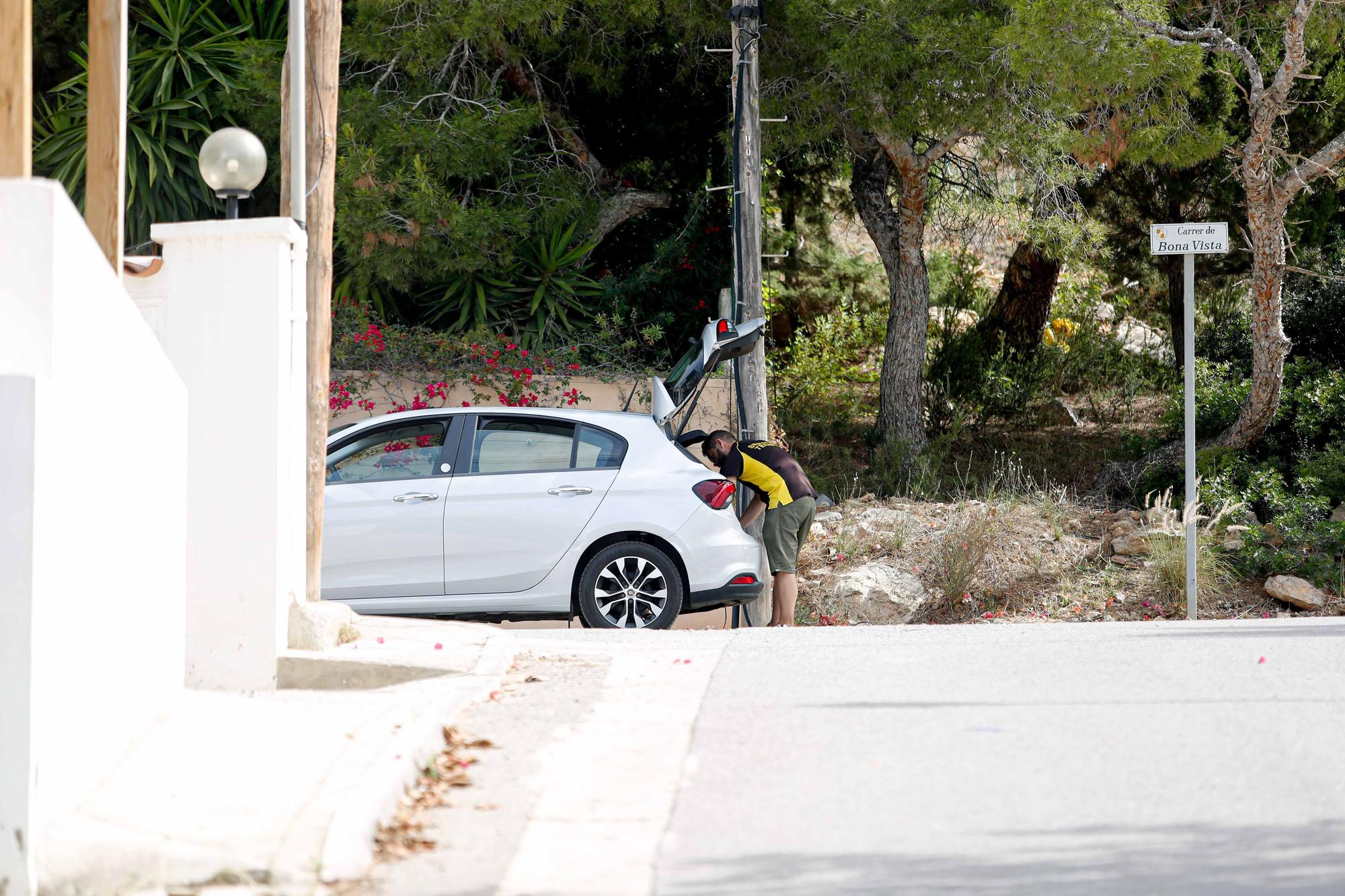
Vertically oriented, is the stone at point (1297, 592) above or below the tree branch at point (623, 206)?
below

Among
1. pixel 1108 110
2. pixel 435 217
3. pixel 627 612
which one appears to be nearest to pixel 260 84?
pixel 435 217

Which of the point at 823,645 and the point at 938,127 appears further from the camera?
the point at 938,127

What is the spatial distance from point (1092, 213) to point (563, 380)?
7.75m

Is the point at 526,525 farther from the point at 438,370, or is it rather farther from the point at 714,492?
the point at 438,370

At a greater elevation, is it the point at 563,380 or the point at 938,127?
the point at 938,127

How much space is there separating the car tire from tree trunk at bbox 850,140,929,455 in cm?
733

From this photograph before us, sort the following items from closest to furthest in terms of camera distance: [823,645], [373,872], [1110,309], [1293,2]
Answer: [373,872], [823,645], [1293,2], [1110,309]

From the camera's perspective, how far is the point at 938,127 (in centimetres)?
1344

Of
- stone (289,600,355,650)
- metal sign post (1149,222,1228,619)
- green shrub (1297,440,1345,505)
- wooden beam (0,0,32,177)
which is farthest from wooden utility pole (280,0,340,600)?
green shrub (1297,440,1345,505)

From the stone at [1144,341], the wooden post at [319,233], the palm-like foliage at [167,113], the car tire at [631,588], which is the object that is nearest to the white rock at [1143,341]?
the stone at [1144,341]

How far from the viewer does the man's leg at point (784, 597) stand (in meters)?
10.7

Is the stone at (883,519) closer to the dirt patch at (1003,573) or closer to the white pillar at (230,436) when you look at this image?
the dirt patch at (1003,573)

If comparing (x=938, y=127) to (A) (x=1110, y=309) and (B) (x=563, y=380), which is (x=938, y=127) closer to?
(B) (x=563, y=380)

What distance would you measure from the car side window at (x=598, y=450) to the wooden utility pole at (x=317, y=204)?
212 centimetres
